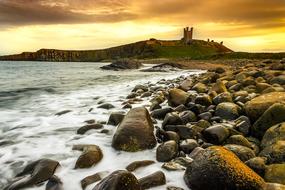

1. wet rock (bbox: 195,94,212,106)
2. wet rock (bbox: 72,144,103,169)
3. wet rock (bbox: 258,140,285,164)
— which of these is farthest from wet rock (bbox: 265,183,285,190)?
wet rock (bbox: 195,94,212,106)

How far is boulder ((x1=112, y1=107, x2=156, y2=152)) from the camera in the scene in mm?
5535

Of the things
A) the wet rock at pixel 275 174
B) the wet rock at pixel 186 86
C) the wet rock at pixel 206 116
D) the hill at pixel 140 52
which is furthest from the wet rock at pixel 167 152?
the hill at pixel 140 52

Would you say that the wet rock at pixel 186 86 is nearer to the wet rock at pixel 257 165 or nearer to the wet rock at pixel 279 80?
the wet rock at pixel 279 80

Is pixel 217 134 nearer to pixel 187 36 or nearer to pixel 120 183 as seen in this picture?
pixel 120 183

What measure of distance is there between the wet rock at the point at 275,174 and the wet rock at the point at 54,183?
107 inches

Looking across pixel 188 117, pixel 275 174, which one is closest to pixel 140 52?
pixel 188 117

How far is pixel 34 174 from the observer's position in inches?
180

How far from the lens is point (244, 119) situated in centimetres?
634

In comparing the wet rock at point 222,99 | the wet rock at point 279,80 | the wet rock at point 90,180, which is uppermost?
the wet rock at point 279,80

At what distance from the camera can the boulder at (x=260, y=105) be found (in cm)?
632

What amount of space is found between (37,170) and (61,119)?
13.1 ft

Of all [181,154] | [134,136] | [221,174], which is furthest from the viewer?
[134,136]

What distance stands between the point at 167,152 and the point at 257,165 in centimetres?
145

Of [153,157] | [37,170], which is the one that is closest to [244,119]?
[153,157]
